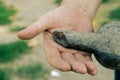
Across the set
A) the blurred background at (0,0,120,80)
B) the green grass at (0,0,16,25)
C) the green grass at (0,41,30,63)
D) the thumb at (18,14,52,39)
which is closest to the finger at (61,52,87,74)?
the thumb at (18,14,52,39)

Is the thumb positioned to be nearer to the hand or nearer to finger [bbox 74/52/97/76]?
the hand

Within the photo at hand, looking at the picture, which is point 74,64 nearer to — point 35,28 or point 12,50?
point 35,28

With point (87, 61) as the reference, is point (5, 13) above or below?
above

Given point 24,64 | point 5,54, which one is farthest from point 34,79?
point 5,54

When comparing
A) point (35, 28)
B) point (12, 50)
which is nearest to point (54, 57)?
point (35, 28)

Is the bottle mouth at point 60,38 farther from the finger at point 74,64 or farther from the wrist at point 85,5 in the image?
the wrist at point 85,5

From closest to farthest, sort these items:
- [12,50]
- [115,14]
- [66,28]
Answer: [66,28] < [12,50] < [115,14]
